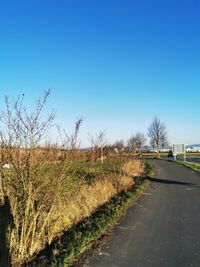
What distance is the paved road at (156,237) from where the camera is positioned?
6.74 m

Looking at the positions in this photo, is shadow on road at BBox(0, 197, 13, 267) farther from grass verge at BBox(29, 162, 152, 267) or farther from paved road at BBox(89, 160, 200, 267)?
paved road at BBox(89, 160, 200, 267)

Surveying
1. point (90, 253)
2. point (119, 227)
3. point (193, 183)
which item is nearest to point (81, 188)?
point (119, 227)

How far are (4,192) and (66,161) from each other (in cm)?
135

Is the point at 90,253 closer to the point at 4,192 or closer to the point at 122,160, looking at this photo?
the point at 4,192

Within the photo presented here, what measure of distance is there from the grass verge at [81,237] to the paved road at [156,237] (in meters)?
0.29

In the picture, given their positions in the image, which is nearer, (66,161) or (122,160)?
(66,161)

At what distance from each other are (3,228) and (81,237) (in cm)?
187

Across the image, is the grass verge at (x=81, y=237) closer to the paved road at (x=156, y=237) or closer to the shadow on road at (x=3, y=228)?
the paved road at (x=156, y=237)

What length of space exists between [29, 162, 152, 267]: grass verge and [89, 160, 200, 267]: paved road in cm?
29

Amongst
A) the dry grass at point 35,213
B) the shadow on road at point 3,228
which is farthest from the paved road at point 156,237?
the shadow on road at point 3,228

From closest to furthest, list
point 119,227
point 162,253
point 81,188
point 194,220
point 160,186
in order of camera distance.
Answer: point 162,253 < point 119,227 < point 194,220 < point 81,188 < point 160,186

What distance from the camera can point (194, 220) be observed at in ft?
33.2

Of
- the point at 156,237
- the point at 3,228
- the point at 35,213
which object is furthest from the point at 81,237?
the point at 3,228

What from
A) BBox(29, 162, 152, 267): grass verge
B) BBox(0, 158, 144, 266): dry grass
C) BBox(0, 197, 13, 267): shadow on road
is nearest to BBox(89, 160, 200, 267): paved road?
BBox(29, 162, 152, 267): grass verge
